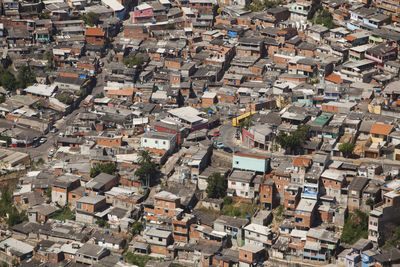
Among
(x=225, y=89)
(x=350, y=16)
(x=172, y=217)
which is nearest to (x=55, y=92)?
(x=225, y=89)

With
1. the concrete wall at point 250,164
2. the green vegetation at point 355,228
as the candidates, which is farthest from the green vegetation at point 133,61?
the green vegetation at point 355,228

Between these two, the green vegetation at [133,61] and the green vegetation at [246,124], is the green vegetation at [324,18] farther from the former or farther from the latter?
the green vegetation at [246,124]

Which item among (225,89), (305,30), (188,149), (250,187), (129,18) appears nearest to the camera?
(250,187)

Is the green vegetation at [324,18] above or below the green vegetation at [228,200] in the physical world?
above

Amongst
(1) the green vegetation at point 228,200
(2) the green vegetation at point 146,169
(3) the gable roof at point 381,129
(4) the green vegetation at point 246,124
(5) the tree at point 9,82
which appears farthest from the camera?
(5) the tree at point 9,82

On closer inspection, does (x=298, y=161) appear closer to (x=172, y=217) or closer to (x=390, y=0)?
(x=172, y=217)

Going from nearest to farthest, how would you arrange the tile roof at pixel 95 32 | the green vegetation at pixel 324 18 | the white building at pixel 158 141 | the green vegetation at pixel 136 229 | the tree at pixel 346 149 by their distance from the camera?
the green vegetation at pixel 136 229 < the tree at pixel 346 149 < the white building at pixel 158 141 < the green vegetation at pixel 324 18 < the tile roof at pixel 95 32

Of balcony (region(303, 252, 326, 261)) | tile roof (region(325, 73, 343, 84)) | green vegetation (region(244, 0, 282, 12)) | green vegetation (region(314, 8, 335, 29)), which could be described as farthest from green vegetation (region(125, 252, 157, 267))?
green vegetation (region(244, 0, 282, 12))
